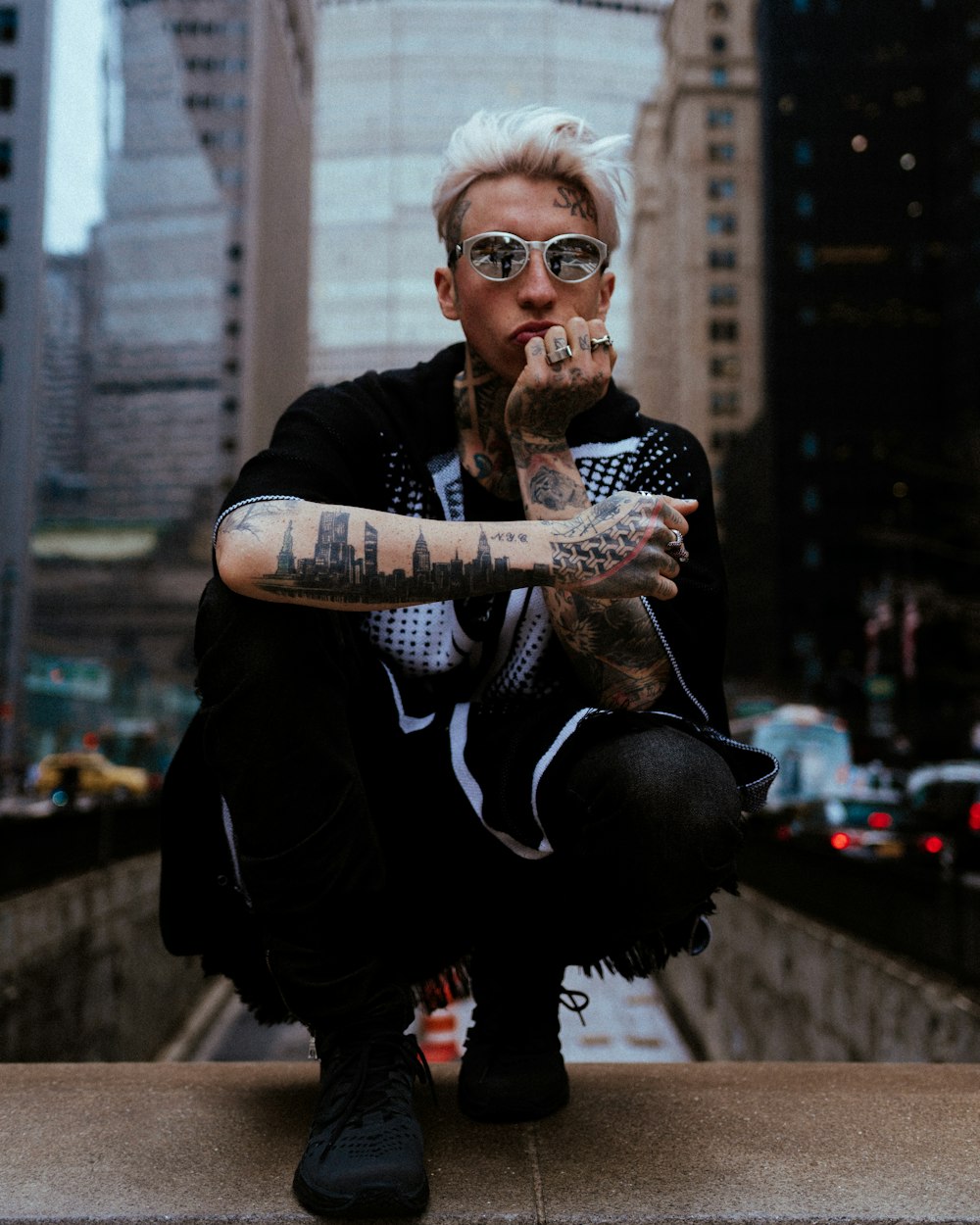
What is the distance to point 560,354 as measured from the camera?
214cm

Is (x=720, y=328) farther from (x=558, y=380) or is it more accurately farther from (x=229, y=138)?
(x=558, y=380)

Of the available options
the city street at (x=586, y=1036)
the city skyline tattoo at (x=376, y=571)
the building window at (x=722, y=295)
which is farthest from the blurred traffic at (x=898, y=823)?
the building window at (x=722, y=295)

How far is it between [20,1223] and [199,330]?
8727cm

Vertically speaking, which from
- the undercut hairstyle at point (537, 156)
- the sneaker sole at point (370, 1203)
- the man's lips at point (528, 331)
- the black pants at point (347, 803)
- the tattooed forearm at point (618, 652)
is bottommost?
the sneaker sole at point (370, 1203)

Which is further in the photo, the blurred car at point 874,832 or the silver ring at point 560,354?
the blurred car at point 874,832

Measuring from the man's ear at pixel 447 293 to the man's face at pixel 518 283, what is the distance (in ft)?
0.14

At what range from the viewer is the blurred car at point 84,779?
1255 inches

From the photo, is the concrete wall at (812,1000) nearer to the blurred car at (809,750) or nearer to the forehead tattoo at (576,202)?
the forehead tattoo at (576,202)

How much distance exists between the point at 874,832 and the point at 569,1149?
43.6ft

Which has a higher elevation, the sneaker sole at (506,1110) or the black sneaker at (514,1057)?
the black sneaker at (514,1057)

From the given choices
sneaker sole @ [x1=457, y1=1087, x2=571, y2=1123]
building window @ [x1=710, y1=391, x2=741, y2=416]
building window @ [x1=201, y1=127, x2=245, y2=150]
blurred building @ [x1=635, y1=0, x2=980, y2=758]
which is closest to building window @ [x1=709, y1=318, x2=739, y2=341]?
building window @ [x1=710, y1=391, x2=741, y2=416]

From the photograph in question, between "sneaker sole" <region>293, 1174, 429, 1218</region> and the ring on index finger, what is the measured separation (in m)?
0.99

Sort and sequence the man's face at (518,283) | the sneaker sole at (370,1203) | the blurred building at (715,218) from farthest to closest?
the blurred building at (715,218), the man's face at (518,283), the sneaker sole at (370,1203)

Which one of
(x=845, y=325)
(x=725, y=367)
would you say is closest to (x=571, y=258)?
(x=845, y=325)
